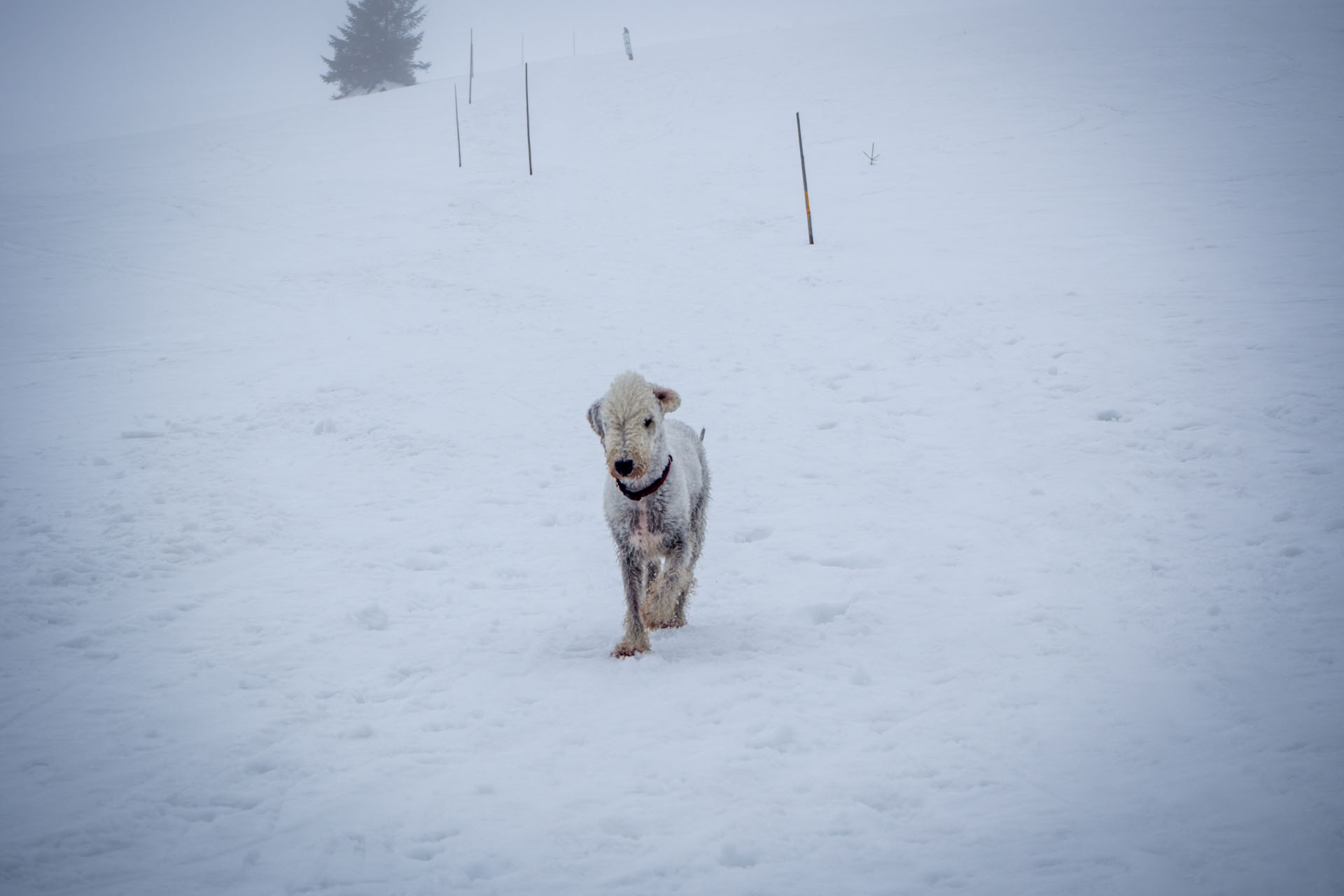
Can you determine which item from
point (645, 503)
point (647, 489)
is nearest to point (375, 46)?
point (645, 503)

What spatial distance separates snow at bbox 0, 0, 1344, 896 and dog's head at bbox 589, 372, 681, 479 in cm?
155

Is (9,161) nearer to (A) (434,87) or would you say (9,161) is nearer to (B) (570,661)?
(A) (434,87)

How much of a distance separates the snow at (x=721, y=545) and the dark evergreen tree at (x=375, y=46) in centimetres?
3936

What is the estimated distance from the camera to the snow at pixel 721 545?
3664mm

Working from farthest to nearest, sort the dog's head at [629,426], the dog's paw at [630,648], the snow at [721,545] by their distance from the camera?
the dog's paw at [630,648] < the dog's head at [629,426] < the snow at [721,545]

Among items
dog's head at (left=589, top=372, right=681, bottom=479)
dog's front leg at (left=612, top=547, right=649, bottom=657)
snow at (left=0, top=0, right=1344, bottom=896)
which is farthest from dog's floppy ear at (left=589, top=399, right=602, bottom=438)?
snow at (left=0, top=0, right=1344, bottom=896)

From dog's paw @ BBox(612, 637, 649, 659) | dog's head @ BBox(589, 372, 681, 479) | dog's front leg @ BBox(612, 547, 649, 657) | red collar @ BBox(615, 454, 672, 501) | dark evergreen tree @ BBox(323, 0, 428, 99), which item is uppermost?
dark evergreen tree @ BBox(323, 0, 428, 99)

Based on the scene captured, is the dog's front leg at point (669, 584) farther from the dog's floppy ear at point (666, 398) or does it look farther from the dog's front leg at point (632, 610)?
the dog's floppy ear at point (666, 398)

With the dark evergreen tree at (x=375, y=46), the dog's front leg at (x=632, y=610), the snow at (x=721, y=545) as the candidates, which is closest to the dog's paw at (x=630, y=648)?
the dog's front leg at (x=632, y=610)

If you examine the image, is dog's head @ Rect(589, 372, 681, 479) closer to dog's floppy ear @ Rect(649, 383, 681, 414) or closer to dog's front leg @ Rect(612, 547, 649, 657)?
dog's floppy ear @ Rect(649, 383, 681, 414)

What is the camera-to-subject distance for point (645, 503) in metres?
5.62

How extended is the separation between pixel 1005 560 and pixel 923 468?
2.37 metres

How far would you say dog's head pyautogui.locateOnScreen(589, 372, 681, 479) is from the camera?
495 centimetres

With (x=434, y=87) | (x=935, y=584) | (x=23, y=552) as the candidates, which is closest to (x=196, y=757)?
(x=23, y=552)
